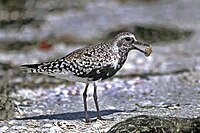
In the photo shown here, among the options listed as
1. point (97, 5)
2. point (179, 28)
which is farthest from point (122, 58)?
point (97, 5)

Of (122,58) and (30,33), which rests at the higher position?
(30,33)

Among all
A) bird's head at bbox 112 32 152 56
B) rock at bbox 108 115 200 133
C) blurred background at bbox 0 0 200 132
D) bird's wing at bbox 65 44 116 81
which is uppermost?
blurred background at bbox 0 0 200 132

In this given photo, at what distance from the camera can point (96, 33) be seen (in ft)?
67.3

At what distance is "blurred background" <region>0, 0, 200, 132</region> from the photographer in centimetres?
1454

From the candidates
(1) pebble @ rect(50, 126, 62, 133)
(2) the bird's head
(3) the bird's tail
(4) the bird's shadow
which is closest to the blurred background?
(4) the bird's shadow

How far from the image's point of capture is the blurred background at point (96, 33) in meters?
14.5

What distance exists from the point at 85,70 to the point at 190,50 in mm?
8263

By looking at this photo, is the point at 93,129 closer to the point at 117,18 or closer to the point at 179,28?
the point at 179,28

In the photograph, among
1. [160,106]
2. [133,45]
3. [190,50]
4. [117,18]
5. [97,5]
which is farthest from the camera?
[97,5]

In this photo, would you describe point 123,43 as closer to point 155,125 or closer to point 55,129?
point 55,129

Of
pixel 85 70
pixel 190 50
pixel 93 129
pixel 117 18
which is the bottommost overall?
pixel 93 129

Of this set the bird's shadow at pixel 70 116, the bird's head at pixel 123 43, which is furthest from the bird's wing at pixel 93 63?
the bird's shadow at pixel 70 116

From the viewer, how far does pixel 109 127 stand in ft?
30.8

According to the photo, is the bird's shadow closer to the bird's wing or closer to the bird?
the bird
